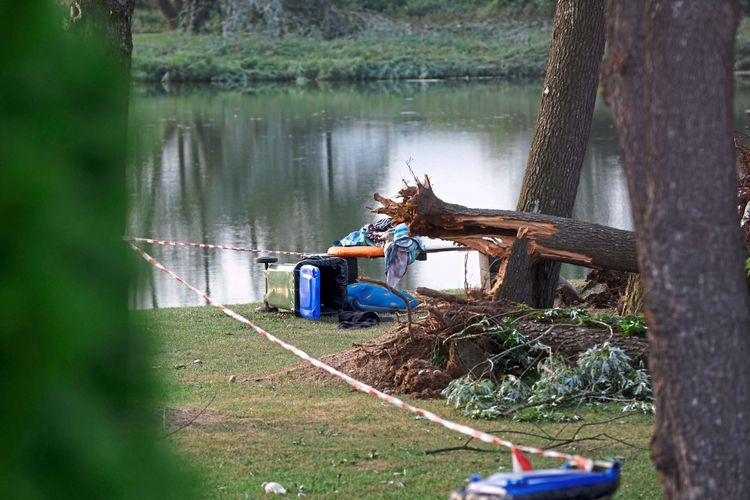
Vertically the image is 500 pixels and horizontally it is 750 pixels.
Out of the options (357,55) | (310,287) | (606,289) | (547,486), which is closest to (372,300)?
(310,287)

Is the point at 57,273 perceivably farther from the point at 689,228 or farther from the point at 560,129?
the point at 560,129

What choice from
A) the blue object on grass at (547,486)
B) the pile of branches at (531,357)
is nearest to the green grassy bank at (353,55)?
the pile of branches at (531,357)

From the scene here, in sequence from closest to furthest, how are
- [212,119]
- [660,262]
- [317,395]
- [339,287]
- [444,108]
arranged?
[660,262], [317,395], [339,287], [212,119], [444,108]

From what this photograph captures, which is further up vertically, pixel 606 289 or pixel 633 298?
pixel 633 298

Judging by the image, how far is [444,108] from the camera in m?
40.0

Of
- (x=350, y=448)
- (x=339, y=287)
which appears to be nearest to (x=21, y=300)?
(x=350, y=448)

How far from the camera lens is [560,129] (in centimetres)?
918

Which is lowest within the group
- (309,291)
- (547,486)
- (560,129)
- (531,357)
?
(309,291)

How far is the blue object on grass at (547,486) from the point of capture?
236 cm

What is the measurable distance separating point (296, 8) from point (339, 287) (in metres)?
48.7

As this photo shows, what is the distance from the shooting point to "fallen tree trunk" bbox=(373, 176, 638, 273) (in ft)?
27.3

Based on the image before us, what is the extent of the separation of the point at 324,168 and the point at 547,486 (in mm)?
24497

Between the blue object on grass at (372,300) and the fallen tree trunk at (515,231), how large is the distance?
6.81ft

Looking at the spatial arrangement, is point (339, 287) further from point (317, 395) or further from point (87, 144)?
point (87, 144)
